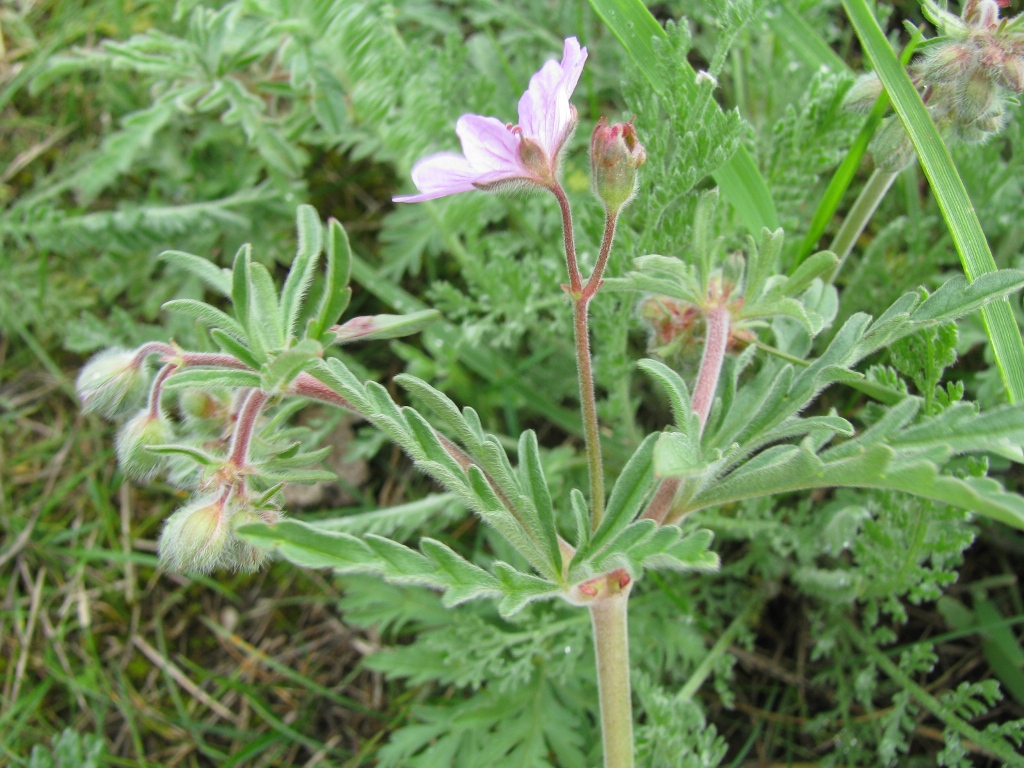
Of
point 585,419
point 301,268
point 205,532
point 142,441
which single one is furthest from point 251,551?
point 585,419

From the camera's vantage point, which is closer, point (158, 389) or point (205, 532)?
point (205, 532)

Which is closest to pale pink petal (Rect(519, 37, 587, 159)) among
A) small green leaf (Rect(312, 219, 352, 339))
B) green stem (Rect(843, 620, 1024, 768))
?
small green leaf (Rect(312, 219, 352, 339))

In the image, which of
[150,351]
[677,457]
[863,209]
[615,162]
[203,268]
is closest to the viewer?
[677,457]

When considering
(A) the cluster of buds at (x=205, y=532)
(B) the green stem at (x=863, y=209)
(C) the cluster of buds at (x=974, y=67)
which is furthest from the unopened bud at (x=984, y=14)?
(A) the cluster of buds at (x=205, y=532)

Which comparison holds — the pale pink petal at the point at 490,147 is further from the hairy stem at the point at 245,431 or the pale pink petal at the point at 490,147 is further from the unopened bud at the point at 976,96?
the unopened bud at the point at 976,96

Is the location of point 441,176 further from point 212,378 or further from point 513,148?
point 212,378

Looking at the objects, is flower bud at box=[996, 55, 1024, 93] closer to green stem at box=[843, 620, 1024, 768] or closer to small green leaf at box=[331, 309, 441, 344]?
small green leaf at box=[331, 309, 441, 344]

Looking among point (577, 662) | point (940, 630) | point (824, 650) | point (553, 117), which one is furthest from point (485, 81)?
point (940, 630)
